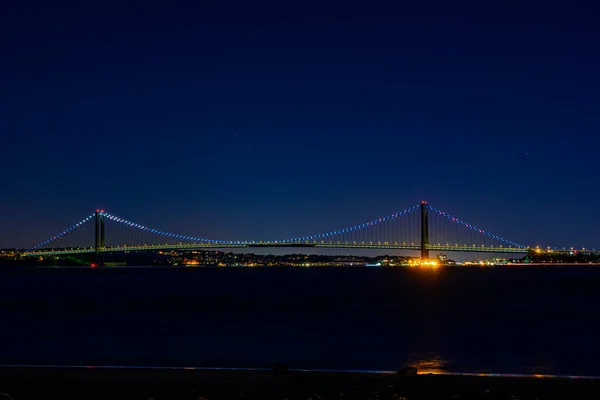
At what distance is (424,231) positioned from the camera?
8900 cm

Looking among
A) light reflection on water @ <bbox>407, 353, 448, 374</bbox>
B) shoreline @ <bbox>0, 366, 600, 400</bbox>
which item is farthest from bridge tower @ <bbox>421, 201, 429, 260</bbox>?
shoreline @ <bbox>0, 366, 600, 400</bbox>

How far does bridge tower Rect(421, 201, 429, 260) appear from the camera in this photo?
8501cm

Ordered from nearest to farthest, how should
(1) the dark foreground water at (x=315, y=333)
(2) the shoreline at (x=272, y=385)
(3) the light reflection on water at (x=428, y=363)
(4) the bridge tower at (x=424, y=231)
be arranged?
(2) the shoreline at (x=272, y=385)
(3) the light reflection on water at (x=428, y=363)
(1) the dark foreground water at (x=315, y=333)
(4) the bridge tower at (x=424, y=231)

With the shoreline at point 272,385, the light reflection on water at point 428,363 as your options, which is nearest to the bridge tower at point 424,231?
the light reflection on water at point 428,363

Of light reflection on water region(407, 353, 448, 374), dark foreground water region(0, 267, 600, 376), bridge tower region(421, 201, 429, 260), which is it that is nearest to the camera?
light reflection on water region(407, 353, 448, 374)

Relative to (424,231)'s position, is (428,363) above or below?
below

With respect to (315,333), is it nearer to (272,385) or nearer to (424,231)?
(272,385)

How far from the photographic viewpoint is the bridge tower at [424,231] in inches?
3347

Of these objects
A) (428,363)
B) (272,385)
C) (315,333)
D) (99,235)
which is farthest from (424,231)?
(272,385)

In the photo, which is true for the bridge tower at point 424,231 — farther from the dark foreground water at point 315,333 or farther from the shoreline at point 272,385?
the shoreline at point 272,385

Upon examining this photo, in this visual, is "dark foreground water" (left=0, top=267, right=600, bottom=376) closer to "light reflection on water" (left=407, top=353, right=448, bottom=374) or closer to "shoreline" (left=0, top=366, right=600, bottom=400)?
"light reflection on water" (left=407, top=353, right=448, bottom=374)

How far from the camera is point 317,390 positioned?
1138cm

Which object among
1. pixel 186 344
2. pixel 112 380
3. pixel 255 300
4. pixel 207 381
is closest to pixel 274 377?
pixel 207 381

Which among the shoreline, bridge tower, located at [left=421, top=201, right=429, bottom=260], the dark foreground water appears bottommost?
the dark foreground water
